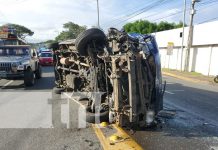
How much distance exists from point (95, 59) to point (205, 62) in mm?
22214

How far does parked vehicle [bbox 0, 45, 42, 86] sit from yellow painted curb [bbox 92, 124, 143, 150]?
10.6m

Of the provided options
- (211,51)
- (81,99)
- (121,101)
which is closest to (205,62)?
(211,51)

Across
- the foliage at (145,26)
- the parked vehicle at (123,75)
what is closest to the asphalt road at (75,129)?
the parked vehicle at (123,75)

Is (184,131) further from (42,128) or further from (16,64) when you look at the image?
(16,64)

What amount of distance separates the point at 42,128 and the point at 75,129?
0.80 m

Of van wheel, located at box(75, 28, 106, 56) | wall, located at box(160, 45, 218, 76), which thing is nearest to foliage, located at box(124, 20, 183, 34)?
wall, located at box(160, 45, 218, 76)

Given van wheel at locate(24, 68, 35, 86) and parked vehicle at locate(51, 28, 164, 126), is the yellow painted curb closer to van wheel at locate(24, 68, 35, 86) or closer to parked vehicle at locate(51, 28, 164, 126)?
parked vehicle at locate(51, 28, 164, 126)

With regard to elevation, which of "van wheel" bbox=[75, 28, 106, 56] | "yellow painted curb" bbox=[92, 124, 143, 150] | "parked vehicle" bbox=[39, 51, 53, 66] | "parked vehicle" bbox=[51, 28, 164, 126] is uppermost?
"van wheel" bbox=[75, 28, 106, 56]

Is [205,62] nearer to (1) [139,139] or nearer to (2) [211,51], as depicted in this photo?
(2) [211,51]

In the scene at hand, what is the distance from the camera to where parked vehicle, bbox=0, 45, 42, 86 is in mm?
16172

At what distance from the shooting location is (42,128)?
7.52 m

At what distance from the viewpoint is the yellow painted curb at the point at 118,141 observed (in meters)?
5.50

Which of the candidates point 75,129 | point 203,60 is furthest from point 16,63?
point 203,60

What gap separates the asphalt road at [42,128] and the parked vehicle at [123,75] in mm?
647
